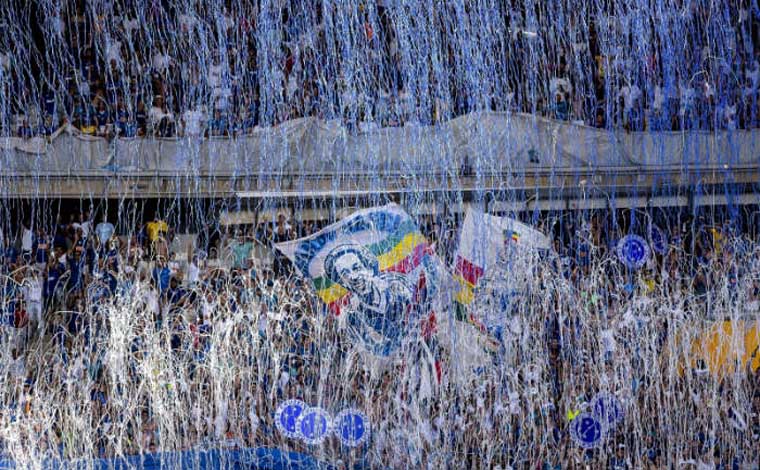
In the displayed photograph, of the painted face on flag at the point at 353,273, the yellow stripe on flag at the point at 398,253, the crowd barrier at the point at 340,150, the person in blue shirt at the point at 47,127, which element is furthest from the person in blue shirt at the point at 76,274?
the yellow stripe on flag at the point at 398,253

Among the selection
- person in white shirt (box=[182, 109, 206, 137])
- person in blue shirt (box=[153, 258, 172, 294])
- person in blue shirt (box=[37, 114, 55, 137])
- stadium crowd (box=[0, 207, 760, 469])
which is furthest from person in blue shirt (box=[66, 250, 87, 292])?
person in white shirt (box=[182, 109, 206, 137])

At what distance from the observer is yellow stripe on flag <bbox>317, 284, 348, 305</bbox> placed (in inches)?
396

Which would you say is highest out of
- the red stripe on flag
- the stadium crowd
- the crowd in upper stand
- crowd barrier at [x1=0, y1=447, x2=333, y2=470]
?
the crowd in upper stand

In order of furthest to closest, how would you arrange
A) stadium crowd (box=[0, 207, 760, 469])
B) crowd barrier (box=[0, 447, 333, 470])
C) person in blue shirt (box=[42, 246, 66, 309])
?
person in blue shirt (box=[42, 246, 66, 309]) → stadium crowd (box=[0, 207, 760, 469]) → crowd barrier (box=[0, 447, 333, 470])

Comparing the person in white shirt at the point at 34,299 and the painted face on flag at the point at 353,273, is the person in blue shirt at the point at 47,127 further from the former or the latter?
the painted face on flag at the point at 353,273

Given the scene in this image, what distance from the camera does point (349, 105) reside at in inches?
448

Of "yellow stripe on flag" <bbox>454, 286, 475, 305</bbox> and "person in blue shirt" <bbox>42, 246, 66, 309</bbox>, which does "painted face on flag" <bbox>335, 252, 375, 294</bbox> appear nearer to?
"yellow stripe on flag" <bbox>454, 286, 475, 305</bbox>

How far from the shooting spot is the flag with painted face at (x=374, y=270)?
995 centimetres

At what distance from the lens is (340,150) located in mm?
10711

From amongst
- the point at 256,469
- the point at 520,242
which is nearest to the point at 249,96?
the point at 520,242

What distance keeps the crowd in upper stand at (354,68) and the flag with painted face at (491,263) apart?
5.29 feet

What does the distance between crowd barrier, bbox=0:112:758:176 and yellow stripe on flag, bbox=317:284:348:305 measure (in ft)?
4.26

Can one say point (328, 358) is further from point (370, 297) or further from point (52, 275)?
point (52, 275)

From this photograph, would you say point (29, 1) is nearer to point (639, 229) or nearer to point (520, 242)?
point (520, 242)
